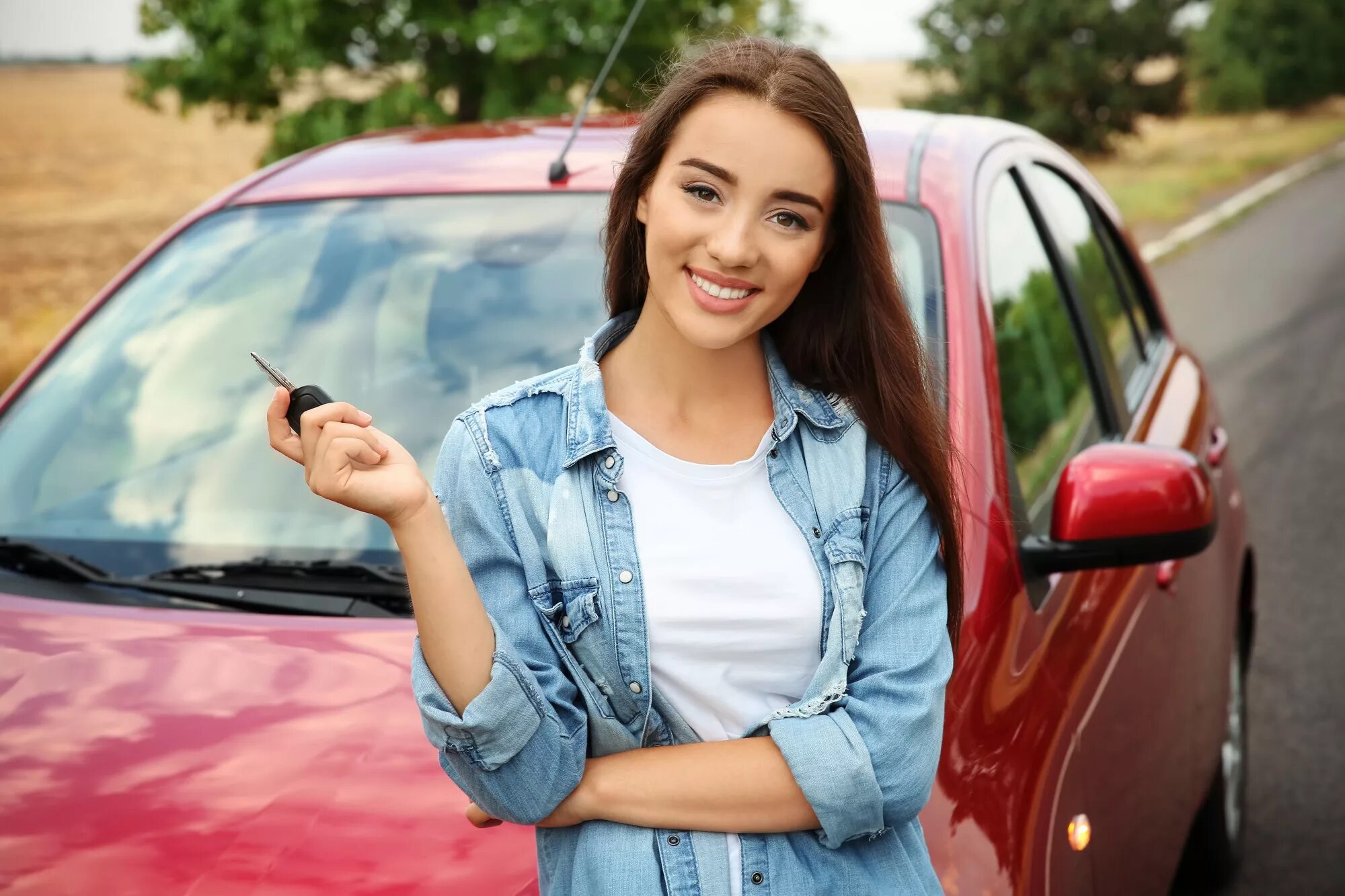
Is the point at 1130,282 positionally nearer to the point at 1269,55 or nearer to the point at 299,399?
the point at 299,399

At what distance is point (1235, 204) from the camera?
1683 centimetres

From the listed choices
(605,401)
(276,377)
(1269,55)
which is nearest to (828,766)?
(605,401)

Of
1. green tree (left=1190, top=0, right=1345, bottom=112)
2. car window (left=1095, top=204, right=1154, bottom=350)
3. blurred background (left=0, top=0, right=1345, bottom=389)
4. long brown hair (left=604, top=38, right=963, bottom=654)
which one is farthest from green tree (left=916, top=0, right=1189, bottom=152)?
long brown hair (left=604, top=38, right=963, bottom=654)

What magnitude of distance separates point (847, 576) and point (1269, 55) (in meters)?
41.7

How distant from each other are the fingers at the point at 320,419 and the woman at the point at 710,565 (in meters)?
0.04

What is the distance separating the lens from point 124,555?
223 cm

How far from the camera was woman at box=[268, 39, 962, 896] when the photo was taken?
4.62 feet

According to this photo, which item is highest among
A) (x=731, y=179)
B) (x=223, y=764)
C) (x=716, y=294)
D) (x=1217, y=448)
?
(x=731, y=179)

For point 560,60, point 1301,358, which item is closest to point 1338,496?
point 1301,358

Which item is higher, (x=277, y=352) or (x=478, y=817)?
(x=277, y=352)

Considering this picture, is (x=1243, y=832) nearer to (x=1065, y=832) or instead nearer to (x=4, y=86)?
(x=1065, y=832)

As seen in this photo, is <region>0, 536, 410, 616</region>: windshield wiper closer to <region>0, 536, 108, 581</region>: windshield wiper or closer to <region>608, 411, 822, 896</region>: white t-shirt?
<region>0, 536, 108, 581</region>: windshield wiper

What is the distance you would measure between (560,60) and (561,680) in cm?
733

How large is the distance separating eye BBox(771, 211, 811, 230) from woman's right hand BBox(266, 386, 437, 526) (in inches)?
18.1
